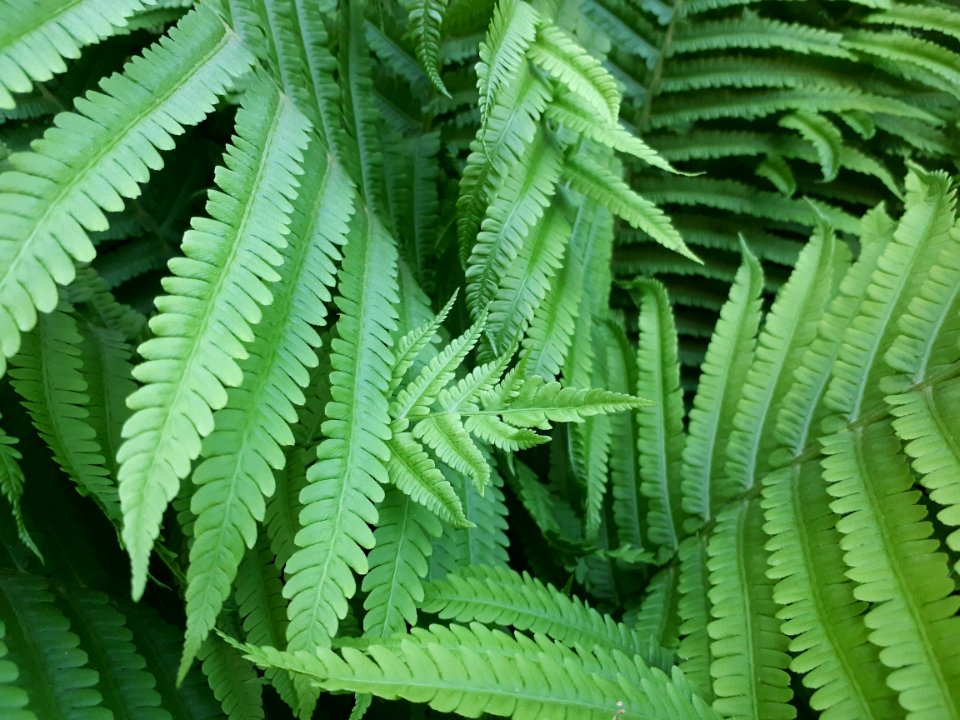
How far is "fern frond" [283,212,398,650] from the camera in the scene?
0.62 metres

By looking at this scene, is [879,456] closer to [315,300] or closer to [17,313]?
[315,300]

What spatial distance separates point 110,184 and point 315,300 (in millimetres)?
202

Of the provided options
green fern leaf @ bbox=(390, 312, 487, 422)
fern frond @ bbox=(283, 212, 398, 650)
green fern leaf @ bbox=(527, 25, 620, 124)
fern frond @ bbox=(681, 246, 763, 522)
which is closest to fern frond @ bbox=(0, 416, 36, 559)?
fern frond @ bbox=(283, 212, 398, 650)

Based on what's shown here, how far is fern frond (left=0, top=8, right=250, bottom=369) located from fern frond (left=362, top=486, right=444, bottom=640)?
1.23 ft

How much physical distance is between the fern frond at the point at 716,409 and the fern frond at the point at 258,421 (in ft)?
1.75

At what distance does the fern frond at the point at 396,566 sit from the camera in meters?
0.70

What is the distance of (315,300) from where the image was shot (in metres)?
0.71

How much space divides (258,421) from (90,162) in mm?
256

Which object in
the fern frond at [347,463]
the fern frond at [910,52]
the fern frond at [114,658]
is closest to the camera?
the fern frond at [347,463]

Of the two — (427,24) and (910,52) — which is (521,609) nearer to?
(427,24)

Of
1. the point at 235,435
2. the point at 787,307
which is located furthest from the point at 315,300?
the point at 787,307

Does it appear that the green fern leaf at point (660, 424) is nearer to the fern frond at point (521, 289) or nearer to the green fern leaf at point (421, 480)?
the fern frond at point (521, 289)

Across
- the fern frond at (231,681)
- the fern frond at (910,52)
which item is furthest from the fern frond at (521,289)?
the fern frond at (910,52)

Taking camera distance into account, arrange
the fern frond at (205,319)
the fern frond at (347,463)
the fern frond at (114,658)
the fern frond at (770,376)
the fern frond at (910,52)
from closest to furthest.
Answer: the fern frond at (205,319), the fern frond at (347,463), the fern frond at (114,658), the fern frond at (770,376), the fern frond at (910,52)
